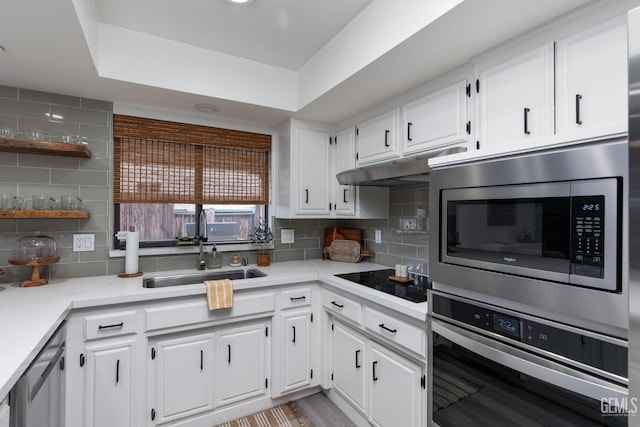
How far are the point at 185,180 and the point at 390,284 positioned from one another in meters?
1.77

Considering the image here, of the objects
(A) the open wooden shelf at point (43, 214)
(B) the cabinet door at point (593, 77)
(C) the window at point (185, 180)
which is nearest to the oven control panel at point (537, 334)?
(B) the cabinet door at point (593, 77)

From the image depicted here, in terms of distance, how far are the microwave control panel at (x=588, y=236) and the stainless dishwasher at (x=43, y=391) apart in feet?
5.89

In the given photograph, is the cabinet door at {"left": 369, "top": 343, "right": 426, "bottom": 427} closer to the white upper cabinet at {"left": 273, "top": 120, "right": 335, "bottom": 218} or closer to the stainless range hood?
the stainless range hood

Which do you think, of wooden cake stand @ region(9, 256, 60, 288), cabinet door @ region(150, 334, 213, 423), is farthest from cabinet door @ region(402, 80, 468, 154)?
wooden cake stand @ region(9, 256, 60, 288)

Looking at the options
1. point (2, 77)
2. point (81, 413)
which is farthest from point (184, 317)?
point (2, 77)

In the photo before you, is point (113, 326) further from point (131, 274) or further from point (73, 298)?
point (131, 274)

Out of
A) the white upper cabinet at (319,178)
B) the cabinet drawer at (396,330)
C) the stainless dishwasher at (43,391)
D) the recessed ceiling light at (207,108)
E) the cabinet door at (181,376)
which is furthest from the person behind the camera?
the white upper cabinet at (319,178)

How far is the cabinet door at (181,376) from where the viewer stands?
1.87m

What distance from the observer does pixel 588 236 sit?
928 millimetres

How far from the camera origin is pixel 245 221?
2881 mm

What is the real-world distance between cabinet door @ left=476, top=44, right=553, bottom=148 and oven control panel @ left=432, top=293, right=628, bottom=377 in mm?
685

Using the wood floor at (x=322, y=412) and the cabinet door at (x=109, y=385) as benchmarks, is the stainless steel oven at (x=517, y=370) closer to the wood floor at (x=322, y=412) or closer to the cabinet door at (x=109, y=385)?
the wood floor at (x=322, y=412)

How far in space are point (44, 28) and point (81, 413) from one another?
6.09 feet

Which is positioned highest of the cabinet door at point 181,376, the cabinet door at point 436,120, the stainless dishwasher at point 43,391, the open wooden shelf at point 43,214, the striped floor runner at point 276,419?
the cabinet door at point 436,120
